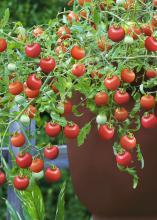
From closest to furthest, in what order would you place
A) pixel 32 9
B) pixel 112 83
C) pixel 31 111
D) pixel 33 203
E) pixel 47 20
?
1. pixel 112 83
2. pixel 31 111
3. pixel 33 203
4. pixel 47 20
5. pixel 32 9

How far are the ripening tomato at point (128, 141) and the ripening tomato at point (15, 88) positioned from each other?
0.25 m

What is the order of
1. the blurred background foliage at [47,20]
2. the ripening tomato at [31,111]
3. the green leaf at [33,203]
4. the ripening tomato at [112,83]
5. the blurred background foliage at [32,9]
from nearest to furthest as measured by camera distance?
the ripening tomato at [112,83], the ripening tomato at [31,111], the green leaf at [33,203], the blurred background foliage at [47,20], the blurred background foliage at [32,9]

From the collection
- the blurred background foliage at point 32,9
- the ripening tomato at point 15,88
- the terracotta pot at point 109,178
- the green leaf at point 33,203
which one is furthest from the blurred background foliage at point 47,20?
the ripening tomato at point 15,88

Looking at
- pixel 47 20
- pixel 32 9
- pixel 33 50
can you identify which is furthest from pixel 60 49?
pixel 32 9

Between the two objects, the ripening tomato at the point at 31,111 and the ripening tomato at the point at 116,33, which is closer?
the ripening tomato at the point at 116,33

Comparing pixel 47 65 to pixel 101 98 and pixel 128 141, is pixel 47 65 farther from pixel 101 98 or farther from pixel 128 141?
pixel 128 141

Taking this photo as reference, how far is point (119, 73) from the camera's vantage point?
1.61 meters

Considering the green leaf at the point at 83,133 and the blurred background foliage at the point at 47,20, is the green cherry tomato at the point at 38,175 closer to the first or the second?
the green leaf at the point at 83,133

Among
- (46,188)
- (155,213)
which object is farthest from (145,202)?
(46,188)

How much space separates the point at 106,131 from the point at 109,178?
222 millimetres

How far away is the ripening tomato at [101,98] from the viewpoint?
161 cm

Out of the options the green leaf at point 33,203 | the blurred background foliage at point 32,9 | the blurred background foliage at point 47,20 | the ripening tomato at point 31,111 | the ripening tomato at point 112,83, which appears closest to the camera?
the ripening tomato at point 112,83

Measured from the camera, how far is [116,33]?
157 centimetres

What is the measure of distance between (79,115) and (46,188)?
2367 millimetres
